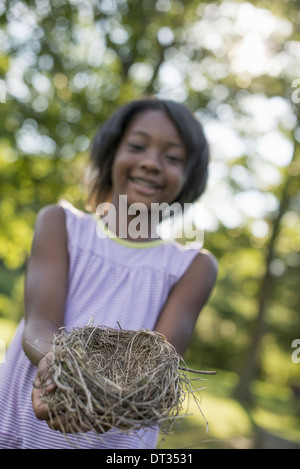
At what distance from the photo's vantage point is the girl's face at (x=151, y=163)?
7.54 ft

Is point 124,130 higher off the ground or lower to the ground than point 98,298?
higher

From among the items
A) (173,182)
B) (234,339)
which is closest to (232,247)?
(173,182)

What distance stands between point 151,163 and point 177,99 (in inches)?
301

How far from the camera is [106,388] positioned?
1331 mm

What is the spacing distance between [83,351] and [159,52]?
8.82 m

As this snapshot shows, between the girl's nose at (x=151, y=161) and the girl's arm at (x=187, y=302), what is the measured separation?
18.1 inches

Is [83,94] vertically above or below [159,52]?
below

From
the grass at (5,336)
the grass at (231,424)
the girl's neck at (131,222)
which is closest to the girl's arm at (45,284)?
the girl's neck at (131,222)

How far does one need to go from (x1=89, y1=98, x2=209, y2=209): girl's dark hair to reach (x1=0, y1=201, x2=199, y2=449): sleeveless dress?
385mm

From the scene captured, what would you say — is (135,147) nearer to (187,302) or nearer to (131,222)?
(131,222)

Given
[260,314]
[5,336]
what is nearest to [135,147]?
[260,314]

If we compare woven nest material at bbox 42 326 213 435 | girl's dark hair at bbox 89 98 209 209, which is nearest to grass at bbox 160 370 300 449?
girl's dark hair at bbox 89 98 209 209

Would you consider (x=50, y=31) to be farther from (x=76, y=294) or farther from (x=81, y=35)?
(x=76, y=294)
